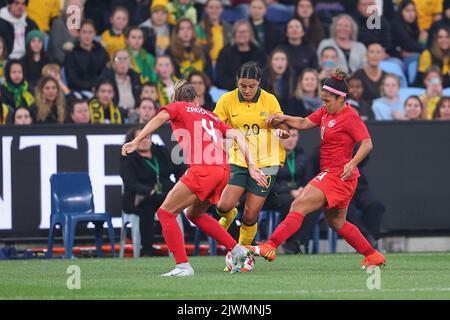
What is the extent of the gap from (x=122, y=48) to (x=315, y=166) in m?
4.12

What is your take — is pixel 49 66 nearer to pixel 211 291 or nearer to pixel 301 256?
pixel 301 256

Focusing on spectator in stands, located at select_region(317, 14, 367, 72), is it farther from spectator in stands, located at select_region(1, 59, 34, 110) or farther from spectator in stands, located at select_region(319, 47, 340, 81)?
spectator in stands, located at select_region(1, 59, 34, 110)

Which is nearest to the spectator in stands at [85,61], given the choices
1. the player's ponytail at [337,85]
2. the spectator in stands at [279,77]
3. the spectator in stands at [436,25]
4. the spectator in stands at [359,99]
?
the spectator in stands at [279,77]

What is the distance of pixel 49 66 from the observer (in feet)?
65.6

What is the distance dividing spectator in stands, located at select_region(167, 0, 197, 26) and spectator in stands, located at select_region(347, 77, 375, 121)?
2.92 m

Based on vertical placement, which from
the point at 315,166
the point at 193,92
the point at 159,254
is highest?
the point at 193,92

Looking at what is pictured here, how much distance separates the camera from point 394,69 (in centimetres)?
2173

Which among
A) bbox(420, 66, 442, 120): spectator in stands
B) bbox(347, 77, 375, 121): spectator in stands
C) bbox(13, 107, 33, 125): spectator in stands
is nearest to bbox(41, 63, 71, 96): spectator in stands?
bbox(13, 107, 33, 125): spectator in stands

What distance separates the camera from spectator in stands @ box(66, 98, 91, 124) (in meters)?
19.2

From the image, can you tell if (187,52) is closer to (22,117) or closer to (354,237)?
(22,117)

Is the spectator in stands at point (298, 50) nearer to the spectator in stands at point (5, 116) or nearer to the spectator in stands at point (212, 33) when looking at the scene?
the spectator in stands at point (212, 33)

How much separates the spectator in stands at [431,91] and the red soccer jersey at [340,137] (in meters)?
6.95
